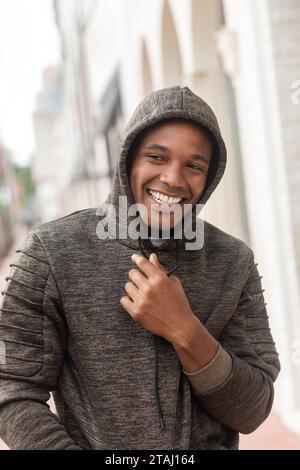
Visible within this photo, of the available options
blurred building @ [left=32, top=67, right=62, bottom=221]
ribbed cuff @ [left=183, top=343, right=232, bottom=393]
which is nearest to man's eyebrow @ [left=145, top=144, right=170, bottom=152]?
ribbed cuff @ [left=183, top=343, right=232, bottom=393]

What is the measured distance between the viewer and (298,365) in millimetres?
3939

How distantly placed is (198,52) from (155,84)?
6.09 feet

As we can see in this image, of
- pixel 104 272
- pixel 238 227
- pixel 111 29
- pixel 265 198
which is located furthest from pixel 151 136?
pixel 111 29

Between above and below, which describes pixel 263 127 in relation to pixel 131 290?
above

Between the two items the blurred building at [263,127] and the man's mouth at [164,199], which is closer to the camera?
the man's mouth at [164,199]

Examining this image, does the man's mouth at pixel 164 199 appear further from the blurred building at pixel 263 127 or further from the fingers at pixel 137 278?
the blurred building at pixel 263 127

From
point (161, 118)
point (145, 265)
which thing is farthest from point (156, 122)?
point (145, 265)

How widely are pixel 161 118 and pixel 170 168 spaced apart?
0.33ft

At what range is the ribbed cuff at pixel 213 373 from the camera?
122 cm

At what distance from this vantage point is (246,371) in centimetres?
128

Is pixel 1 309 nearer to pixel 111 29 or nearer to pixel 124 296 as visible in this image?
pixel 124 296

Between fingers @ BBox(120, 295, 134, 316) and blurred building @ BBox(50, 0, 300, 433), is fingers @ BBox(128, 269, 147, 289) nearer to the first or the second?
fingers @ BBox(120, 295, 134, 316)

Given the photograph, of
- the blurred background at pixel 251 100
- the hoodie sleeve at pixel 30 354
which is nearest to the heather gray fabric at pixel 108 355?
the hoodie sleeve at pixel 30 354

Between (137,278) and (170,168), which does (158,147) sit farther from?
(137,278)
